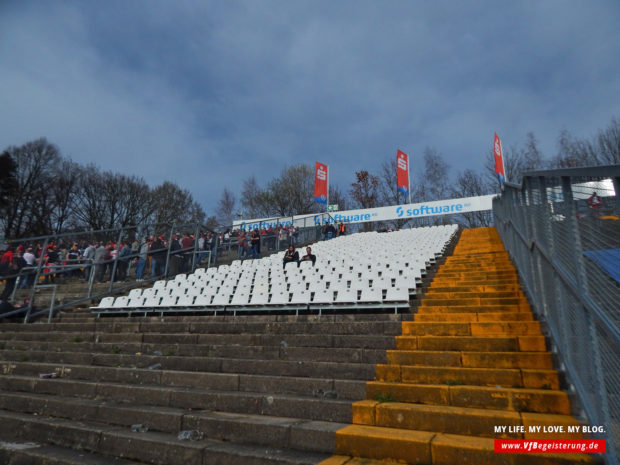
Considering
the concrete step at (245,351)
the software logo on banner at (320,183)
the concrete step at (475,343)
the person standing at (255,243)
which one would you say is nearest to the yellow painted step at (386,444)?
the concrete step at (245,351)

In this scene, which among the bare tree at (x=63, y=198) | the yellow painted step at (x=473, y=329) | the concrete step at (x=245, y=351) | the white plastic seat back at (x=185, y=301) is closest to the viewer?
the yellow painted step at (x=473, y=329)

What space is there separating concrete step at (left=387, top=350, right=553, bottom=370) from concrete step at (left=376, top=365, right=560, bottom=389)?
0.16 meters

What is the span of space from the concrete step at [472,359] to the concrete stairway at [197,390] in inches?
11.4

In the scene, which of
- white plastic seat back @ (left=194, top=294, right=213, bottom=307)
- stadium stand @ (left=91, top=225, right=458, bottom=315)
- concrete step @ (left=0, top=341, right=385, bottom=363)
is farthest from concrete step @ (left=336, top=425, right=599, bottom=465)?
white plastic seat back @ (left=194, top=294, right=213, bottom=307)

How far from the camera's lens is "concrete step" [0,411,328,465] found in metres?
2.90

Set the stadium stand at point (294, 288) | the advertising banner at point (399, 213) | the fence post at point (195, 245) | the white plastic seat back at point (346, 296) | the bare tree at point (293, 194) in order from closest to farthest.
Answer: the white plastic seat back at point (346, 296)
the stadium stand at point (294, 288)
the fence post at point (195, 245)
the advertising banner at point (399, 213)
the bare tree at point (293, 194)

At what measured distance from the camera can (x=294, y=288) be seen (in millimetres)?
8016

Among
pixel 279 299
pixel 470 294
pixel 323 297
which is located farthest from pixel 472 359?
pixel 279 299

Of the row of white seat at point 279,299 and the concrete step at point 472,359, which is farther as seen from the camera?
the row of white seat at point 279,299

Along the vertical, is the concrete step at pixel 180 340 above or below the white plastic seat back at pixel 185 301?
below

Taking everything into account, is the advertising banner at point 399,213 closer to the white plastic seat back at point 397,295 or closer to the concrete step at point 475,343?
the white plastic seat back at point 397,295

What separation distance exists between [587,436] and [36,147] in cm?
4096

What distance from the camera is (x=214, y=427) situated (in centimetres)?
342

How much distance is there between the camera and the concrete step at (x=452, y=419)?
269 centimetres
